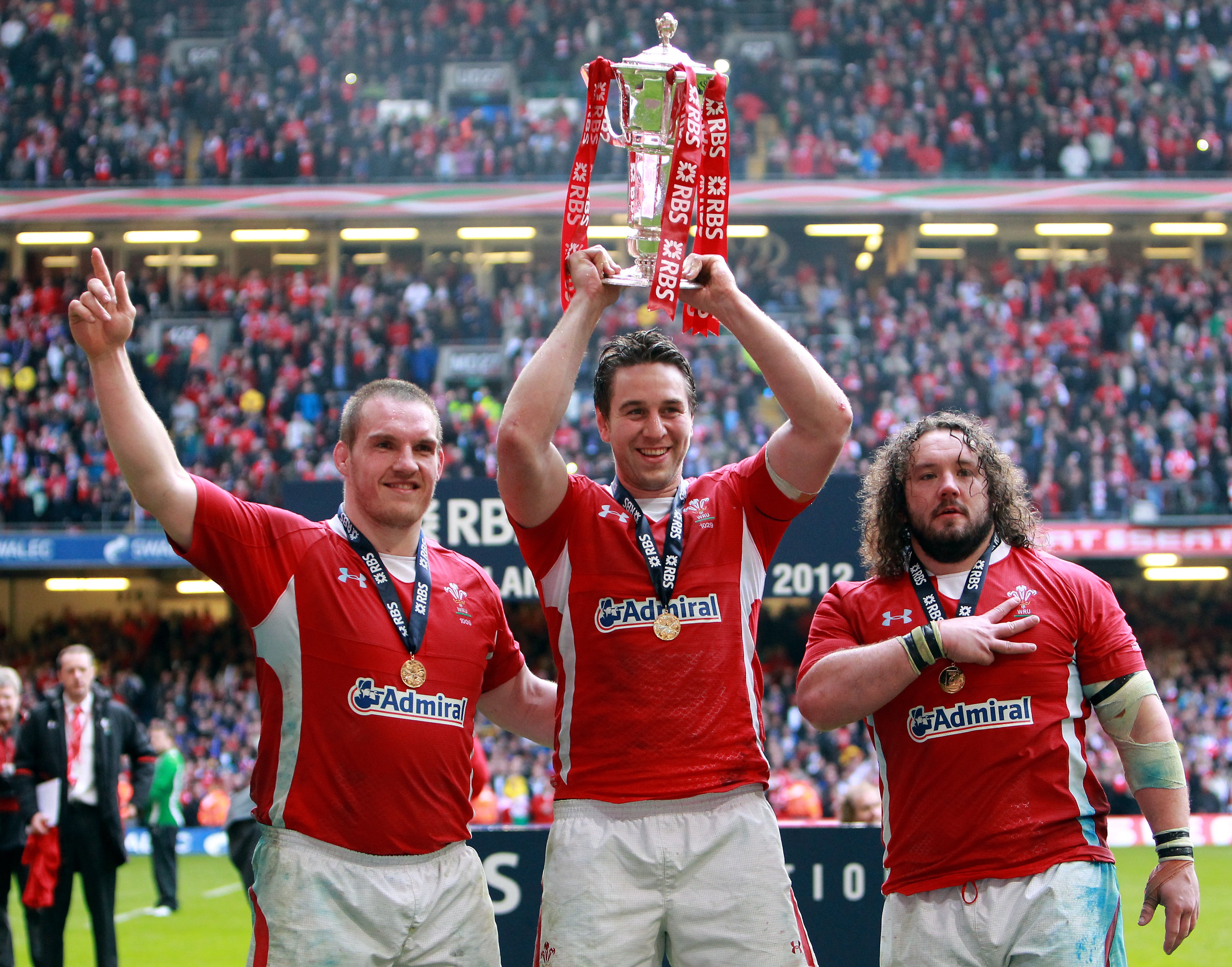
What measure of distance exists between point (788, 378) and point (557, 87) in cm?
2730

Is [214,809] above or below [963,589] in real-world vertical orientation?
below

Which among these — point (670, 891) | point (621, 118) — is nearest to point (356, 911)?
point (670, 891)

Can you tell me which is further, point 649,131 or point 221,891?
point 221,891

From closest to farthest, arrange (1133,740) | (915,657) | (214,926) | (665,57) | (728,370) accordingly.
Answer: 1. (915,657)
2. (1133,740)
3. (665,57)
4. (214,926)
5. (728,370)

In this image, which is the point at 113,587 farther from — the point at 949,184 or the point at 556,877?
the point at 556,877

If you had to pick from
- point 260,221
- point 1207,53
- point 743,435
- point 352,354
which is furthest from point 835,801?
point 1207,53

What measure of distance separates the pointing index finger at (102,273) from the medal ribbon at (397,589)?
90cm

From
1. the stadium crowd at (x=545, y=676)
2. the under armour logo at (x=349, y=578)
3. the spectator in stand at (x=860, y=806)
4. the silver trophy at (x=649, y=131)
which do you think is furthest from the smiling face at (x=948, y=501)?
the stadium crowd at (x=545, y=676)

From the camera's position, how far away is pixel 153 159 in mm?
26578

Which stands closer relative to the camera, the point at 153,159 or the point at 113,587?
the point at 113,587

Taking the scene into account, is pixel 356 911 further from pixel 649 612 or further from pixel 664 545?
pixel 664 545

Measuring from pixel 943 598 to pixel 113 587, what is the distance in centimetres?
2322

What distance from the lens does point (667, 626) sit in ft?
11.2

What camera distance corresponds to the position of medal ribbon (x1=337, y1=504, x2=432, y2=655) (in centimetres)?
362
